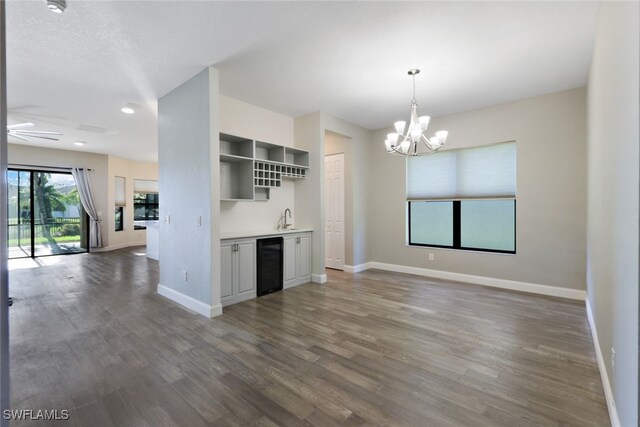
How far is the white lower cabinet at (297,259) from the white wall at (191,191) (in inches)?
51.8

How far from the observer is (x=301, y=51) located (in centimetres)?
297

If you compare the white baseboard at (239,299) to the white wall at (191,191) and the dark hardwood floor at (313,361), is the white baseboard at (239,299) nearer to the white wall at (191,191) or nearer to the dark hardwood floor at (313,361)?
the dark hardwood floor at (313,361)

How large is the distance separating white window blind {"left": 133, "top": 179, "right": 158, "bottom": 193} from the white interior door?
727 cm

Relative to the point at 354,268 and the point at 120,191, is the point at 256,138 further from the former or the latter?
the point at 120,191

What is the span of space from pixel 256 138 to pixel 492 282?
4487mm

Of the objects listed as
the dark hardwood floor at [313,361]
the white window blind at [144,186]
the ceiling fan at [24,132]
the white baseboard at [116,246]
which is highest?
the ceiling fan at [24,132]

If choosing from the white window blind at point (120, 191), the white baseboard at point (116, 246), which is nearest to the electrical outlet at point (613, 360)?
the white baseboard at point (116, 246)

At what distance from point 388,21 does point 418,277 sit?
4086 millimetres

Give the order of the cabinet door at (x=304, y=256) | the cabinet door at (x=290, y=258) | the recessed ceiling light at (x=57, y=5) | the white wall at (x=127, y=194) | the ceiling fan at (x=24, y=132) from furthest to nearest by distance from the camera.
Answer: the white wall at (x=127, y=194) → the ceiling fan at (x=24, y=132) → the cabinet door at (x=304, y=256) → the cabinet door at (x=290, y=258) → the recessed ceiling light at (x=57, y=5)

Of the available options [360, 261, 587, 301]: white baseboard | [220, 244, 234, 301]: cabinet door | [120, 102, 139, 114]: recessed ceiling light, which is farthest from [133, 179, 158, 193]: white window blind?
[360, 261, 587, 301]: white baseboard

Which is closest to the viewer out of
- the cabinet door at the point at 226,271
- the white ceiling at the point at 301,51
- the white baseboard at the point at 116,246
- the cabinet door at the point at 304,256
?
the white ceiling at the point at 301,51

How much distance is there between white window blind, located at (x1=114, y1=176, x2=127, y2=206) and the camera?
8898 mm

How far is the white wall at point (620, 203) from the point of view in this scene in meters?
1.23

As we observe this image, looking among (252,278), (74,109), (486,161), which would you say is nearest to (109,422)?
(252,278)
